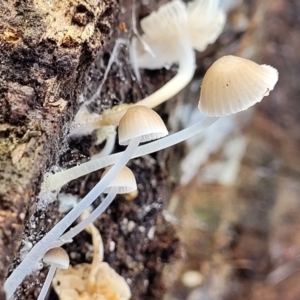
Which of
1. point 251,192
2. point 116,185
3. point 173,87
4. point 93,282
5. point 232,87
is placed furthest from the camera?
point 251,192

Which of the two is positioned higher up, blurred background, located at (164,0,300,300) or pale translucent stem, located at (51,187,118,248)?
pale translucent stem, located at (51,187,118,248)

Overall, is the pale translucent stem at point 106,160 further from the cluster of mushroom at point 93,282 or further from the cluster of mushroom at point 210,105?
the cluster of mushroom at point 93,282

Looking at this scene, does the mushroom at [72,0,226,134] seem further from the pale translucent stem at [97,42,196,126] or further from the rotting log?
the rotting log

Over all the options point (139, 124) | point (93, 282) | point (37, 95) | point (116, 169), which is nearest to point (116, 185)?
point (116, 169)

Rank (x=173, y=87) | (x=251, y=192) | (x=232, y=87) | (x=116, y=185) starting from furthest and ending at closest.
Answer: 1. (x=251, y=192)
2. (x=173, y=87)
3. (x=116, y=185)
4. (x=232, y=87)

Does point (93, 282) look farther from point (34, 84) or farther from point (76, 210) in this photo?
point (34, 84)

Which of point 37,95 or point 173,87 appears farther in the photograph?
point 173,87

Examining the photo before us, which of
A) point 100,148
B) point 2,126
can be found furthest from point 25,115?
point 100,148

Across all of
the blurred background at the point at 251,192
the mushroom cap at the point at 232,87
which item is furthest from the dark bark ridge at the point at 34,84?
the blurred background at the point at 251,192

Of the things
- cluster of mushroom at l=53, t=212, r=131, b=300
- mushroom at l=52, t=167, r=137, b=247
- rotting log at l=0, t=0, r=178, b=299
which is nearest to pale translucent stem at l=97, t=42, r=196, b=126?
rotting log at l=0, t=0, r=178, b=299
